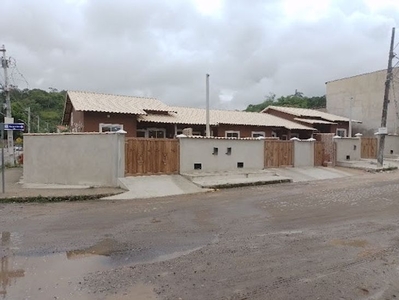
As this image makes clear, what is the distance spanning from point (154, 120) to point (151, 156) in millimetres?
7229

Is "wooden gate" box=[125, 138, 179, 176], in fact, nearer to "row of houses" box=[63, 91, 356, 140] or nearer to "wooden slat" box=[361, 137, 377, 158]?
"row of houses" box=[63, 91, 356, 140]

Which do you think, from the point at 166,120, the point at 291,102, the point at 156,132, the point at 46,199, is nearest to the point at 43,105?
the point at 291,102

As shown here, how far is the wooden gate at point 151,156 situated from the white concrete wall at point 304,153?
925 cm

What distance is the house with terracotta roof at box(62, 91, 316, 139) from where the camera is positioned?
21047mm

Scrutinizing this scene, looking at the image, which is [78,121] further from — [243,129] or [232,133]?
[243,129]

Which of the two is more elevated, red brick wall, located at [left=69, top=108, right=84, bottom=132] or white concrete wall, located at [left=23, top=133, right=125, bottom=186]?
red brick wall, located at [left=69, top=108, right=84, bottom=132]

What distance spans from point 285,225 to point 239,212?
1.87m

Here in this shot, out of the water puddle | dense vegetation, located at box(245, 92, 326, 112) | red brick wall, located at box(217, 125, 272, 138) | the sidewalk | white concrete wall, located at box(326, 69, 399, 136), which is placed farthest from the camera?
dense vegetation, located at box(245, 92, 326, 112)

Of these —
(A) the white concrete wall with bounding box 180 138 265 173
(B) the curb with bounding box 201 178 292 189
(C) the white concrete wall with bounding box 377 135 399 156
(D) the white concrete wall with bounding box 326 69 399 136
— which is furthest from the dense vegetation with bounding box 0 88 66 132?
(B) the curb with bounding box 201 178 292 189

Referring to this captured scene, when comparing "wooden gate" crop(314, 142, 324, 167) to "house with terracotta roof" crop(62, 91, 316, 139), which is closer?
"house with terracotta roof" crop(62, 91, 316, 139)

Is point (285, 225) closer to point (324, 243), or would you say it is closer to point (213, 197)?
point (324, 243)

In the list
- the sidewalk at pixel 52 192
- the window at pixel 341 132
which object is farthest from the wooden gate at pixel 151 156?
the window at pixel 341 132

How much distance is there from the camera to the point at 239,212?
9.62m

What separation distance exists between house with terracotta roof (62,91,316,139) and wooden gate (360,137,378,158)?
14.8 feet
